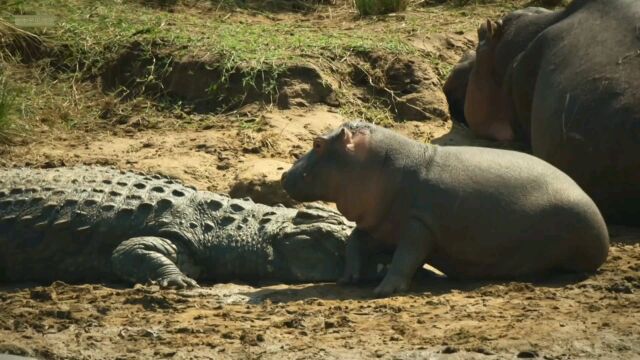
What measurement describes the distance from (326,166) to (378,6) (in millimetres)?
6541

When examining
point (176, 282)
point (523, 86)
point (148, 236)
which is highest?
point (523, 86)

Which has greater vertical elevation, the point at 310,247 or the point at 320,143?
the point at 320,143

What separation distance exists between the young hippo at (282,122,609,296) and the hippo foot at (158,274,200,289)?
0.93m

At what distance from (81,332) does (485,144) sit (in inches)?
219

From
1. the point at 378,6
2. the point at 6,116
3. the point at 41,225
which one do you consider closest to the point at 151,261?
the point at 41,225

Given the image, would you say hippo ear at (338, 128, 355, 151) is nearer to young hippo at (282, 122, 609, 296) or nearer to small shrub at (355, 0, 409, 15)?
young hippo at (282, 122, 609, 296)

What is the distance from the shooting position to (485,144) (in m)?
12.1

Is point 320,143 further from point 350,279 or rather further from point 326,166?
point 350,279

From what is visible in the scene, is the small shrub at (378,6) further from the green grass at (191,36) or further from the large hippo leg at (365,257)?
the large hippo leg at (365,257)

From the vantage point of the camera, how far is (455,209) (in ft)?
26.3

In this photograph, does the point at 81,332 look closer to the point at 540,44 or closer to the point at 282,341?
the point at 282,341

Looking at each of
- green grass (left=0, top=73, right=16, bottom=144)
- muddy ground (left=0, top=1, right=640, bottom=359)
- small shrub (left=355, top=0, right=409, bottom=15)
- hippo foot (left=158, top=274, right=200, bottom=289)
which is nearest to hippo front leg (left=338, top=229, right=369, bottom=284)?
muddy ground (left=0, top=1, right=640, bottom=359)

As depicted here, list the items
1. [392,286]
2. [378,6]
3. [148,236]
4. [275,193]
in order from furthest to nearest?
[378,6] < [275,193] < [148,236] < [392,286]

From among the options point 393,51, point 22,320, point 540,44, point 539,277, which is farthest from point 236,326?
point 393,51
